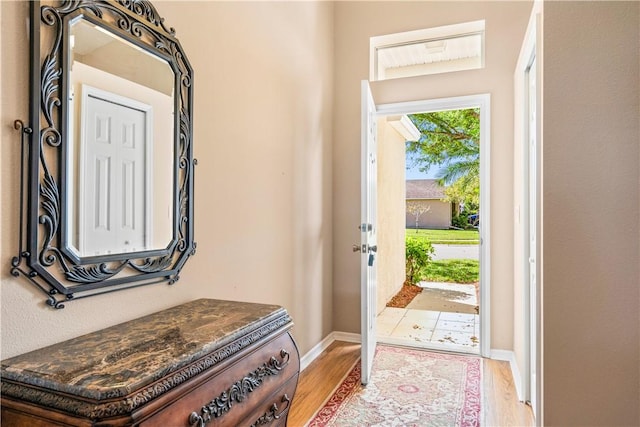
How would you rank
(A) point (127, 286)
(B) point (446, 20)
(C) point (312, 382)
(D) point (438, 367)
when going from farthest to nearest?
(B) point (446, 20) < (D) point (438, 367) < (C) point (312, 382) < (A) point (127, 286)

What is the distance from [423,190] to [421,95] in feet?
16.6

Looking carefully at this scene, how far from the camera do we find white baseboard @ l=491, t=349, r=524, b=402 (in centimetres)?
248

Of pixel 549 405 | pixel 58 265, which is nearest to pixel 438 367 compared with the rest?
pixel 549 405

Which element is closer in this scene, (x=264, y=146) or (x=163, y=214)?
Answer: (x=163, y=214)

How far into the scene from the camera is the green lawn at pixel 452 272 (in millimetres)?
7027

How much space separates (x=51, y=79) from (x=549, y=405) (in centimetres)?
216

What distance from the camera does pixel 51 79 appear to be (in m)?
1.14

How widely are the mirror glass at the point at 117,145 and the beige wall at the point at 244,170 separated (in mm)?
158

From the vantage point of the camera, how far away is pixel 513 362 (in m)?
2.89

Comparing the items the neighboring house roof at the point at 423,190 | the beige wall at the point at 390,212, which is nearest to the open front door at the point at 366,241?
the beige wall at the point at 390,212

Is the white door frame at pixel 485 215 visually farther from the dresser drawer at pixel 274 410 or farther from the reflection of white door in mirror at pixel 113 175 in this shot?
the reflection of white door in mirror at pixel 113 175

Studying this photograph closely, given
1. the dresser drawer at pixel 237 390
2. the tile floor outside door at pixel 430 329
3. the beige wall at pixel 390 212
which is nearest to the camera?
the dresser drawer at pixel 237 390

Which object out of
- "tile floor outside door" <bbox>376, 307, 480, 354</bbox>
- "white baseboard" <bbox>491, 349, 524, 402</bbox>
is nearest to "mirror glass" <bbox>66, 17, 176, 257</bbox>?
"white baseboard" <bbox>491, 349, 524, 402</bbox>

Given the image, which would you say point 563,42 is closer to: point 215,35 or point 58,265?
point 215,35
